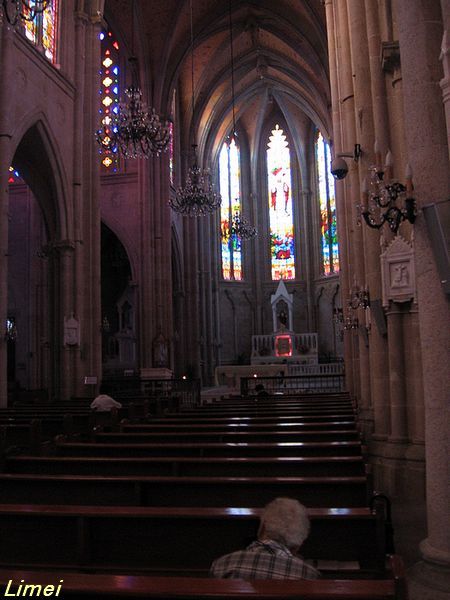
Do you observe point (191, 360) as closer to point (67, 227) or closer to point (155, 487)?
point (67, 227)

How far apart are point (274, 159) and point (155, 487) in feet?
129

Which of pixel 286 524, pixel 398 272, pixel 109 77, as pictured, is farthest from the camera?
pixel 109 77

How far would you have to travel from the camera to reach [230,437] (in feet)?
23.9

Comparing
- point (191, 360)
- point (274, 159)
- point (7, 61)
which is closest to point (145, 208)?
point (191, 360)

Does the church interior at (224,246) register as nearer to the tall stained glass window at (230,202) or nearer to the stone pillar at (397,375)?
the stone pillar at (397,375)

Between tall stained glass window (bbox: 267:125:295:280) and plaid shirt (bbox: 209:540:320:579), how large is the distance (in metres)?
39.1

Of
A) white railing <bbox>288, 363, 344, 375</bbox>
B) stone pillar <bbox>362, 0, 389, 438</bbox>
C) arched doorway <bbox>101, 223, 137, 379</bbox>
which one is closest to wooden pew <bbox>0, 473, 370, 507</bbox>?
stone pillar <bbox>362, 0, 389, 438</bbox>

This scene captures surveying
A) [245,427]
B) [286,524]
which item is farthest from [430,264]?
[245,427]

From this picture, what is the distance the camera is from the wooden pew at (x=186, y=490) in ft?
14.5

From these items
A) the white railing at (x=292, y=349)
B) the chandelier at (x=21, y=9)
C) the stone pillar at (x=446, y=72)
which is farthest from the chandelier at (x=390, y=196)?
the white railing at (x=292, y=349)

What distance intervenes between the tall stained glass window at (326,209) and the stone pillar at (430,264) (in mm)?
34594

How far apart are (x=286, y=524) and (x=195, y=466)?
9.46 ft

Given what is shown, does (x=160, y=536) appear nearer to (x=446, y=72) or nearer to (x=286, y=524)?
(x=286, y=524)

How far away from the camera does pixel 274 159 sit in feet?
139
